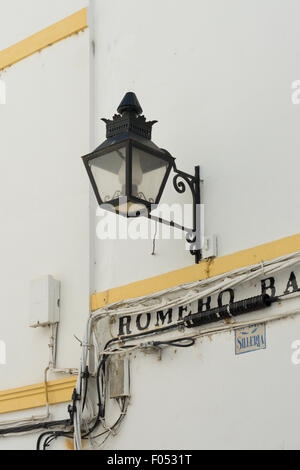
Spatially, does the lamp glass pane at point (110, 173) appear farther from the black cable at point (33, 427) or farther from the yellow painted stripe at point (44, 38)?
the yellow painted stripe at point (44, 38)

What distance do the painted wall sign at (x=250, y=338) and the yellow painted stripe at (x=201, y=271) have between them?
0.43 m

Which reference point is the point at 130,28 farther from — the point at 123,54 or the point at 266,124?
the point at 266,124

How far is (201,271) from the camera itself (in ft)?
22.6

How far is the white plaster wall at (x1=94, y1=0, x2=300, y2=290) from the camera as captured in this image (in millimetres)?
6742

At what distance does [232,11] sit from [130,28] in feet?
3.52

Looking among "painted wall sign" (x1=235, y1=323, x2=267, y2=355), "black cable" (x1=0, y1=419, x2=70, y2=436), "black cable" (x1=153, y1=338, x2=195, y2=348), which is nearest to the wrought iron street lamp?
"black cable" (x1=153, y1=338, x2=195, y2=348)

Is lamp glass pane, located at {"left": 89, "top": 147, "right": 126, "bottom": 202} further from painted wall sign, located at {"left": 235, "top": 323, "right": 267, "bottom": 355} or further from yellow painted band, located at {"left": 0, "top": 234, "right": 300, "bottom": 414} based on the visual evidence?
painted wall sign, located at {"left": 235, "top": 323, "right": 267, "bottom": 355}

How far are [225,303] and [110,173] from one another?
1.17 meters

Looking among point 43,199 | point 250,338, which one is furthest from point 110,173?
point 43,199

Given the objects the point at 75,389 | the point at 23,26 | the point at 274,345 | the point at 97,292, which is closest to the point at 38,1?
the point at 23,26

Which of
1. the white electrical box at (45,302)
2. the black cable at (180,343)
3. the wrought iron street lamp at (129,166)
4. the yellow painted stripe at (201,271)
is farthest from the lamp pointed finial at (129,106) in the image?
the white electrical box at (45,302)

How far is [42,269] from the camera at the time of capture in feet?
26.7

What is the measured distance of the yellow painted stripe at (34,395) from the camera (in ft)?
24.6

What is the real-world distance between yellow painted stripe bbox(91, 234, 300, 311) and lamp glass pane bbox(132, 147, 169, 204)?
0.65 meters
